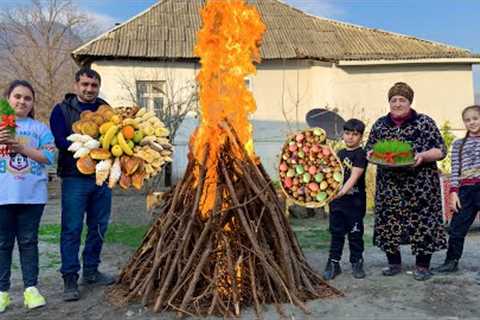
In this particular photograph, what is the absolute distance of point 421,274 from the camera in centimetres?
493

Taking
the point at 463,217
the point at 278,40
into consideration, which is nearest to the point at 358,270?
the point at 463,217

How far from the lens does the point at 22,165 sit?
4.29 m

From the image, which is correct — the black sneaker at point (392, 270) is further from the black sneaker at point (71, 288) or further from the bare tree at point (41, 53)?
the bare tree at point (41, 53)

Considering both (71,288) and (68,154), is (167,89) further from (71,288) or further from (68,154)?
(71,288)

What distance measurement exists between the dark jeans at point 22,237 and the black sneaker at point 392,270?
349 centimetres

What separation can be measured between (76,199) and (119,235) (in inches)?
156

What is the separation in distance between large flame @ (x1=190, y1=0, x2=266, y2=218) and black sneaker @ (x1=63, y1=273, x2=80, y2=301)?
5.13ft

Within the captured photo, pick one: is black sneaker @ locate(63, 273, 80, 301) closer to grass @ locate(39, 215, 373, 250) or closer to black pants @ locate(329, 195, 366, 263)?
black pants @ locate(329, 195, 366, 263)

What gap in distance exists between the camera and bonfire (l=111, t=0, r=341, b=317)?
4.17 meters

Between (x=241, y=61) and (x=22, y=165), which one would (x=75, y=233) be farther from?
(x=241, y=61)

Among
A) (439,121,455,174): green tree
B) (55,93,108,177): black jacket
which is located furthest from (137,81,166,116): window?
(55,93,108,177): black jacket

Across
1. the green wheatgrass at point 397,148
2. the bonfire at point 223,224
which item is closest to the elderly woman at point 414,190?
the green wheatgrass at point 397,148

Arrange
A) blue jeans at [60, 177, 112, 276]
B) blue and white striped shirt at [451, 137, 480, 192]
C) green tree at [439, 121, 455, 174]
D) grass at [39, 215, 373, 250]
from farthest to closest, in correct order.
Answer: green tree at [439, 121, 455, 174], grass at [39, 215, 373, 250], blue and white striped shirt at [451, 137, 480, 192], blue jeans at [60, 177, 112, 276]

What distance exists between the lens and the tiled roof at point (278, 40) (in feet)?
47.0
